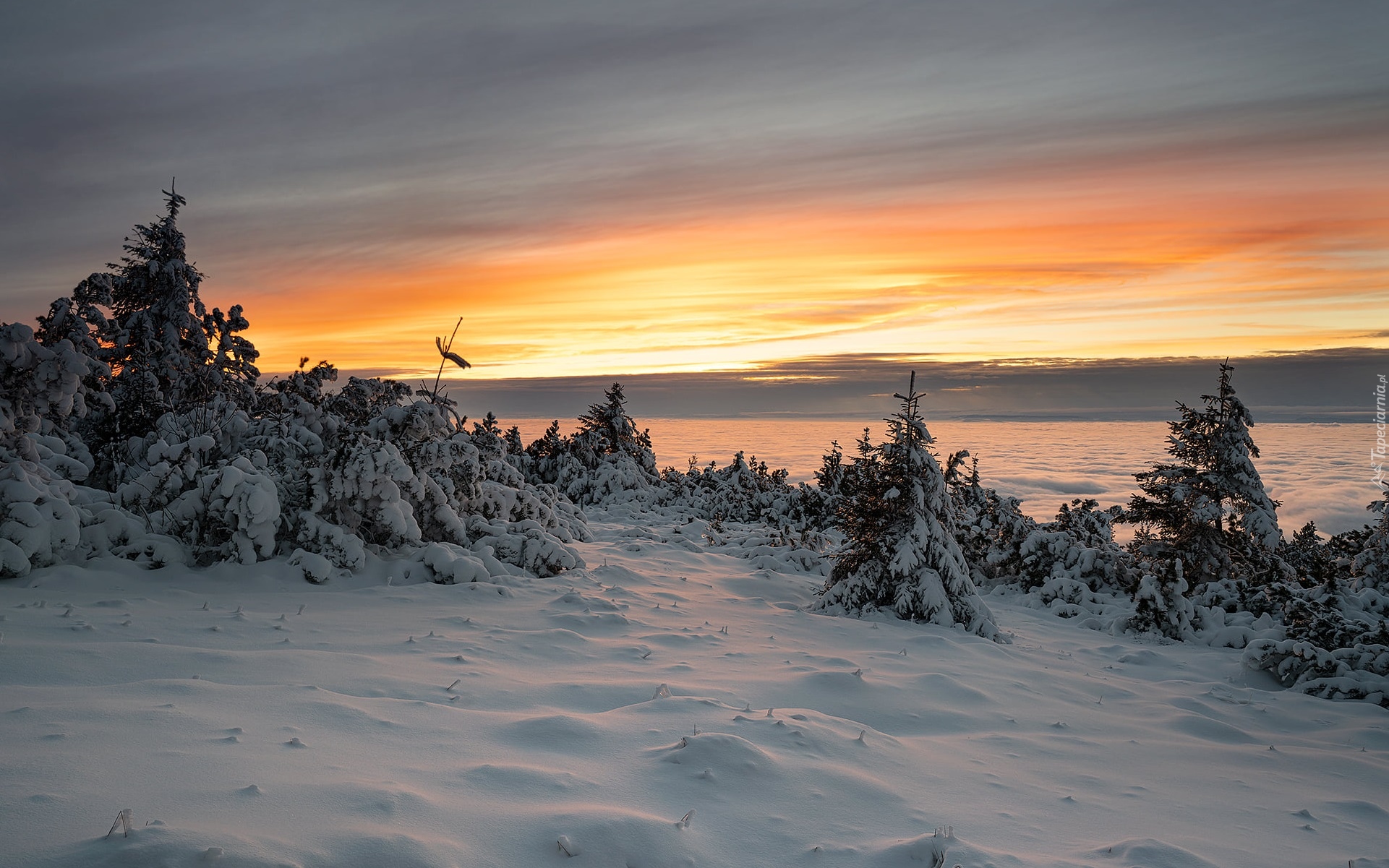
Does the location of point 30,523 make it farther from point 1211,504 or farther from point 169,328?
point 1211,504

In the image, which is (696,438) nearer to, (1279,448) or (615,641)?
(1279,448)

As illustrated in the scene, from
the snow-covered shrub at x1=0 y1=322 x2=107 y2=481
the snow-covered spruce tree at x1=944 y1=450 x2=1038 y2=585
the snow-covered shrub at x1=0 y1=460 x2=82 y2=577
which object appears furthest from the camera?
the snow-covered spruce tree at x1=944 y1=450 x2=1038 y2=585

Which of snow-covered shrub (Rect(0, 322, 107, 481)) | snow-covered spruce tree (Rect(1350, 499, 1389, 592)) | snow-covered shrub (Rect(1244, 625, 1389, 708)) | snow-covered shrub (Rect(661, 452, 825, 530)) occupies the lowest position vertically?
snow-covered shrub (Rect(1244, 625, 1389, 708))

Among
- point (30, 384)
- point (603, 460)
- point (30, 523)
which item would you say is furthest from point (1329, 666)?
point (603, 460)

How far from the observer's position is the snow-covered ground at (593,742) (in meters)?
3.17

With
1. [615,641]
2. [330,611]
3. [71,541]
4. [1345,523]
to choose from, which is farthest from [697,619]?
[1345,523]

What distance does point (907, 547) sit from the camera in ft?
32.4

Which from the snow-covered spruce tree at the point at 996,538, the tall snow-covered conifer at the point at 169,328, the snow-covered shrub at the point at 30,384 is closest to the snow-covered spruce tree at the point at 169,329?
the tall snow-covered conifer at the point at 169,328

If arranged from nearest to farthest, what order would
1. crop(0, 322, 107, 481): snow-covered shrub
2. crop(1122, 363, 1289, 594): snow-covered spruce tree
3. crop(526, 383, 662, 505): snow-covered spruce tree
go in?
crop(0, 322, 107, 481): snow-covered shrub → crop(1122, 363, 1289, 594): snow-covered spruce tree → crop(526, 383, 662, 505): snow-covered spruce tree

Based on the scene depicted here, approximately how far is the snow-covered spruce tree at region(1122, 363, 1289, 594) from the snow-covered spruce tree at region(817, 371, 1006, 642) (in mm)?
5585

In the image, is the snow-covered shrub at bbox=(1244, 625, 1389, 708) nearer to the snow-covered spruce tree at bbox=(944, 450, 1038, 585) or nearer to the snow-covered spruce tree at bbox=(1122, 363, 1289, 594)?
the snow-covered spruce tree at bbox=(1122, 363, 1289, 594)

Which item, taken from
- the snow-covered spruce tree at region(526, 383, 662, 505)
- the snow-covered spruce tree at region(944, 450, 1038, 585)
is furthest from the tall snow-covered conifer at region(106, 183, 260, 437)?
the snow-covered spruce tree at region(944, 450, 1038, 585)

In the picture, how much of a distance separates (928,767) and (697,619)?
14.3 ft

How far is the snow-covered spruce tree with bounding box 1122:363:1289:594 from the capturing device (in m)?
12.9
